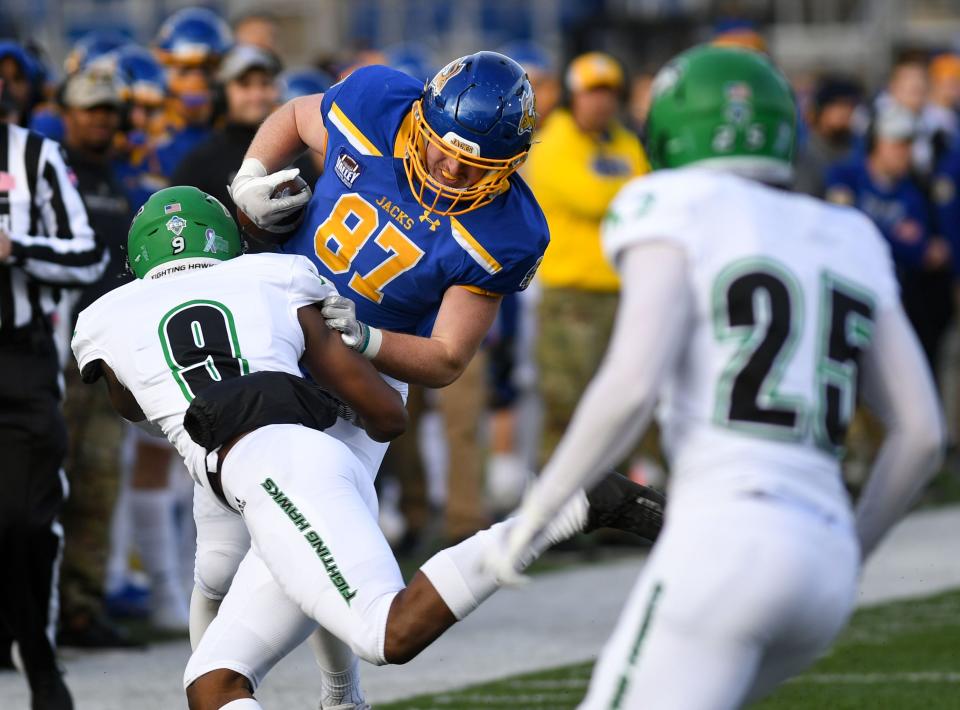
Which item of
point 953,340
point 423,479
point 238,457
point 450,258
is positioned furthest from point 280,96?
point 953,340

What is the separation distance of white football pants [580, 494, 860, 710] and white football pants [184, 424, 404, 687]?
2.52ft

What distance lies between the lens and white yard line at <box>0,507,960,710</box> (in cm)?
527

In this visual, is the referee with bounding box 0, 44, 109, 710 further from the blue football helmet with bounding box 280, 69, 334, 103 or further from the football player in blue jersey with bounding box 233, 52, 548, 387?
the blue football helmet with bounding box 280, 69, 334, 103

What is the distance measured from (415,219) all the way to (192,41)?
3896 millimetres

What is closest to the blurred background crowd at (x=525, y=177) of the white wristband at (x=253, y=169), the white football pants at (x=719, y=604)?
the white wristband at (x=253, y=169)

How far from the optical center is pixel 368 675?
5598mm

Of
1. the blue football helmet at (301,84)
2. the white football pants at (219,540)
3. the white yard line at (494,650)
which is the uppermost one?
the blue football helmet at (301,84)

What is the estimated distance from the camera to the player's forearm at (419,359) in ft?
13.3

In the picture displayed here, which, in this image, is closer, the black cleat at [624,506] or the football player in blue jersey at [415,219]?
the black cleat at [624,506]

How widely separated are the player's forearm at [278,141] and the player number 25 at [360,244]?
0.92ft

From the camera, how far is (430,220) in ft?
14.0

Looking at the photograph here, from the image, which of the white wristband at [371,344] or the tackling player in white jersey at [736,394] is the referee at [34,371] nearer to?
the white wristband at [371,344]

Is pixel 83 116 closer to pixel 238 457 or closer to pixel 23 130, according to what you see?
pixel 23 130

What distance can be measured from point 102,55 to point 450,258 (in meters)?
3.93
